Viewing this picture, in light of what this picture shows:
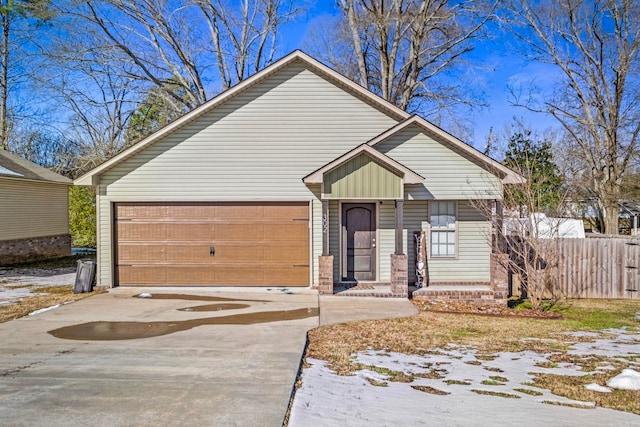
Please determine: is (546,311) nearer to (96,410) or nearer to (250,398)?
(250,398)

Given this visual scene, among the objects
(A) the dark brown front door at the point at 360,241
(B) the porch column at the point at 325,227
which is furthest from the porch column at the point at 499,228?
(B) the porch column at the point at 325,227

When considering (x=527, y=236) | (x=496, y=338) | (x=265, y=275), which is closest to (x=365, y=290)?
(x=265, y=275)

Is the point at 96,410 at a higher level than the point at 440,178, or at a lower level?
lower

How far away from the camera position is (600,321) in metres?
9.12

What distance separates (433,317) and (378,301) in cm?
161

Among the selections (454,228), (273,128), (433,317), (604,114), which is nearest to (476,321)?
(433,317)

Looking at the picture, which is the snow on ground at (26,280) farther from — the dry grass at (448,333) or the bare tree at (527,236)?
the bare tree at (527,236)

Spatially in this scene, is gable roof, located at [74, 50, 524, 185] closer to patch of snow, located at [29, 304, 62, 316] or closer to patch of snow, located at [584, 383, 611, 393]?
patch of snow, located at [29, 304, 62, 316]

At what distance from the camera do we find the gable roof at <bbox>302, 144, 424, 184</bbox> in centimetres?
1028

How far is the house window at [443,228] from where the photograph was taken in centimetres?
1147

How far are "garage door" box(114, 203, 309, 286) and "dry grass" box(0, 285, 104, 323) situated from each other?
1320mm

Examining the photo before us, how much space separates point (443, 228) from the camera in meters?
11.5

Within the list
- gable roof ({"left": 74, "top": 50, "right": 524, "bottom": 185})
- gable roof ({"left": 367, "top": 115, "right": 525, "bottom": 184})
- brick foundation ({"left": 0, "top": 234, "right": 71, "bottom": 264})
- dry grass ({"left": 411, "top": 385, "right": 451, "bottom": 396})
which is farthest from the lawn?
brick foundation ({"left": 0, "top": 234, "right": 71, "bottom": 264})

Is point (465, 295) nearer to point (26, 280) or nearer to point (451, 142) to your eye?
point (451, 142)
